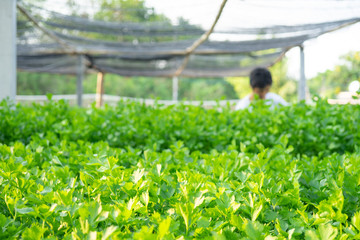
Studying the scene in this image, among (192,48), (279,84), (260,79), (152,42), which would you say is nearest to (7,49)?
(260,79)

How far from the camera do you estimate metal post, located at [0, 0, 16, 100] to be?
3615 mm

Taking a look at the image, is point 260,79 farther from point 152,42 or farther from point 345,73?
point 345,73

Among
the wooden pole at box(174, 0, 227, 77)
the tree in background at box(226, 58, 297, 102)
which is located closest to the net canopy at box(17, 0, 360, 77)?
the wooden pole at box(174, 0, 227, 77)

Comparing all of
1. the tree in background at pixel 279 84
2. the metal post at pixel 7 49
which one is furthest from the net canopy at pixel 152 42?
the tree in background at pixel 279 84

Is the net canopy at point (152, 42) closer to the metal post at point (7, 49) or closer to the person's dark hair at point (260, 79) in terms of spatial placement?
the person's dark hair at point (260, 79)

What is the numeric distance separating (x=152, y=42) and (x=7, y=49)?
14.2 feet

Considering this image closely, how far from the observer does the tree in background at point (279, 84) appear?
73.8 feet

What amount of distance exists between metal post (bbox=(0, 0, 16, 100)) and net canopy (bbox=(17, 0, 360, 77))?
1776 millimetres

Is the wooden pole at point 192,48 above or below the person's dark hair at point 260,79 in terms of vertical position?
above

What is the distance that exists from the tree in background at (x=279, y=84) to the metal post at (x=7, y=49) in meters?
19.9

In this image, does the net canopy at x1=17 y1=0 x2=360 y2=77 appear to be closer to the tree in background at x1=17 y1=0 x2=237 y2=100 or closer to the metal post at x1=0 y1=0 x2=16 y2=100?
the metal post at x1=0 y1=0 x2=16 y2=100

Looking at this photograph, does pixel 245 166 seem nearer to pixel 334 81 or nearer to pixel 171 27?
pixel 171 27

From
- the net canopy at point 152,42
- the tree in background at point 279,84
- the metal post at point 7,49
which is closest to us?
the metal post at point 7,49

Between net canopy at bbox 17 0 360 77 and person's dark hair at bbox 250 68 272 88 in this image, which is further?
net canopy at bbox 17 0 360 77
